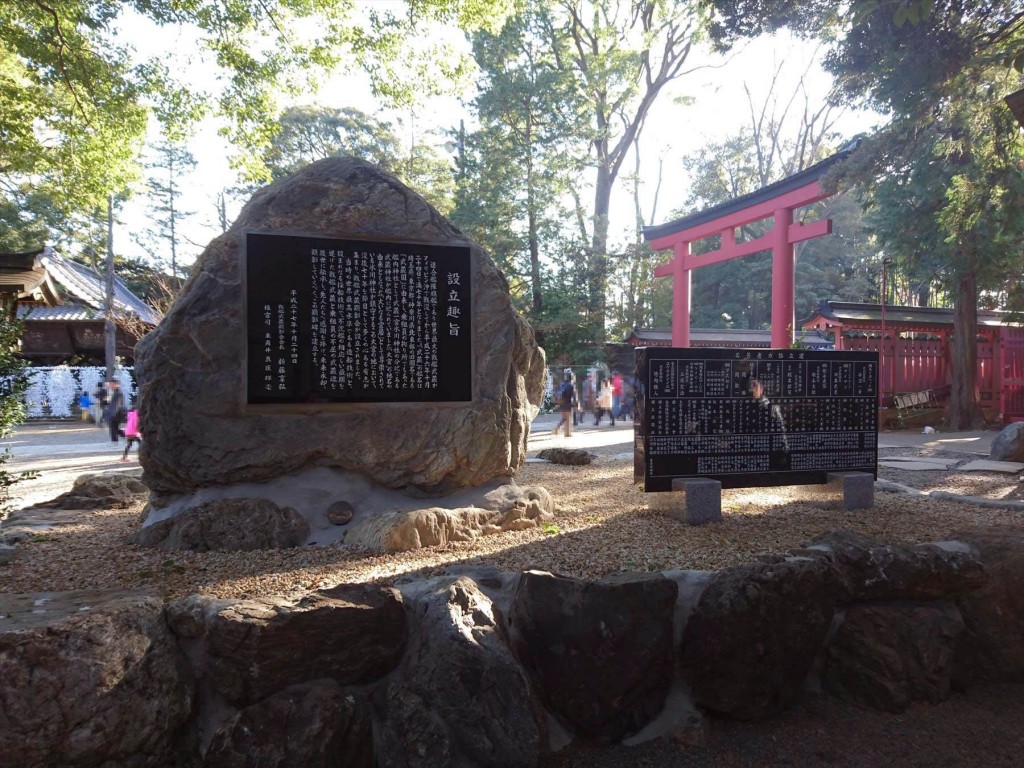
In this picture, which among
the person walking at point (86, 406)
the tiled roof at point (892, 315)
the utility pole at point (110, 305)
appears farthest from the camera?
the person walking at point (86, 406)

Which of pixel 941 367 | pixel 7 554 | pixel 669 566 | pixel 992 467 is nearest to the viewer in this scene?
pixel 669 566

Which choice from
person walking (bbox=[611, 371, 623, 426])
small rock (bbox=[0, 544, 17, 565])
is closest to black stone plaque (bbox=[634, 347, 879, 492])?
small rock (bbox=[0, 544, 17, 565])

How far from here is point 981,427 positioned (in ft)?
47.8

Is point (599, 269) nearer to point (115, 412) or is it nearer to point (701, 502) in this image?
point (115, 412)

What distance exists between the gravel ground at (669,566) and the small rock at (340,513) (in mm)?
340

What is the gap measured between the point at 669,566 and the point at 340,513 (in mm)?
2383

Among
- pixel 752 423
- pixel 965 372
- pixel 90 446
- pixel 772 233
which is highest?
pixel 772 233

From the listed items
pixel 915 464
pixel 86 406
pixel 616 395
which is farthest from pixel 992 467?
pixel 86 406

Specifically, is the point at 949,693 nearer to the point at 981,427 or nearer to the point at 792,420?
the point at 792,420

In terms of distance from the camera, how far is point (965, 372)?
571 inches

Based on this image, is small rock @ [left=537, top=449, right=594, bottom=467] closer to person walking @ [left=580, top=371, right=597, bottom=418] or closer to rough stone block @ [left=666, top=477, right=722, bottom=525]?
rough stone block @ [left=666, top=477, right=722, bottom=525]

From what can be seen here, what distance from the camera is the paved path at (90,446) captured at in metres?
8.57

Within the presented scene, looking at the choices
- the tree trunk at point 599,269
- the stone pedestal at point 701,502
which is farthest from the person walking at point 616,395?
the stone pedestal at point 701,502

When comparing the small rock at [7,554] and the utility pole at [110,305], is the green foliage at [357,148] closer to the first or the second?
the utility pole at [110,305]
